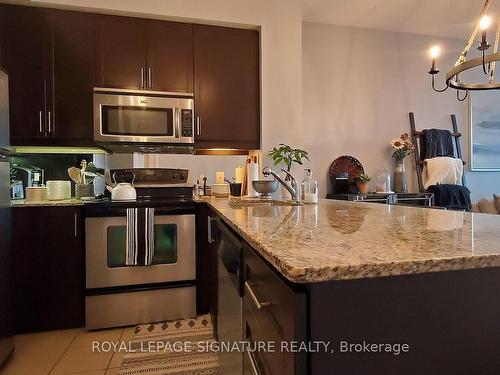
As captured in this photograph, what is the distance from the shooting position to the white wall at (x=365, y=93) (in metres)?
3.46

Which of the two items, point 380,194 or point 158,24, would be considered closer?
point 158,24

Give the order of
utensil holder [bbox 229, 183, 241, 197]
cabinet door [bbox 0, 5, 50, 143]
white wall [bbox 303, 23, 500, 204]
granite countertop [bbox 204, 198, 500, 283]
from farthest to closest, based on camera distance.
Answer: white wall [bbox 303, 23, 500, 204], utensil holder [bbox 229, 183, 241, 197], cabinet door [bbox 0, 5, 50, 143], granite countertop [bbox 204, 198, 500, 283]

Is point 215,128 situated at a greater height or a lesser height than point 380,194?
greater

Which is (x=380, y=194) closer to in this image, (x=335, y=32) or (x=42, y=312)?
(x=335, y=32)

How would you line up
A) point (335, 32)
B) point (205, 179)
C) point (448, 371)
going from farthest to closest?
point (335, 32), point (205, 179), point (448, 371)

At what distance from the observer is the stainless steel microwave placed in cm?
236

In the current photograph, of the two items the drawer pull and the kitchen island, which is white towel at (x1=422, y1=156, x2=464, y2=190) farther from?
the drawer pull

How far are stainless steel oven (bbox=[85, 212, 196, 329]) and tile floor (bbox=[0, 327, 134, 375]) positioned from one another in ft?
0.34

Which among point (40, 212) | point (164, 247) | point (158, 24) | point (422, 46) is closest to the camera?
point (40, 212)

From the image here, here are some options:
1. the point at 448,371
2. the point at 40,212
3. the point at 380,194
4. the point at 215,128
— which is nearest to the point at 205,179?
the point at 215,128

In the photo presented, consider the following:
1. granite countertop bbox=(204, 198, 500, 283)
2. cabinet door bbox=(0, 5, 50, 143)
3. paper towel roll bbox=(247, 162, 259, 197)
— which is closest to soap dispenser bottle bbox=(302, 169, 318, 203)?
paper towel roll bbox=(247, 162, 259, 197)

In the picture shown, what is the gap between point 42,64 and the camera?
2.37 m

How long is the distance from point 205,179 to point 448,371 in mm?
2516

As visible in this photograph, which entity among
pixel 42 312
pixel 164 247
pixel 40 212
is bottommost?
pixel 42 312
